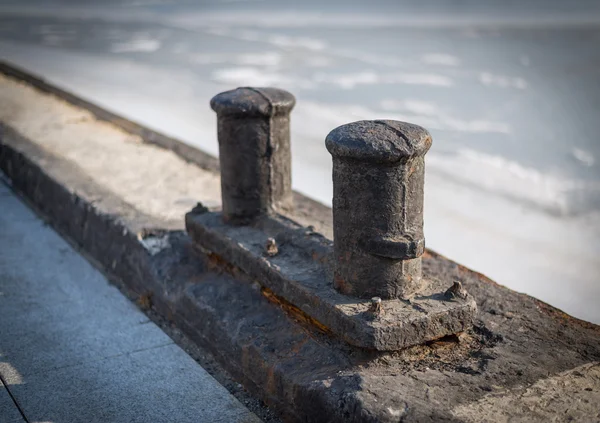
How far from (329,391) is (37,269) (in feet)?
8.14

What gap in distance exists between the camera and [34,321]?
12.9 feet

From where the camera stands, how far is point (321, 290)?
3.26 m

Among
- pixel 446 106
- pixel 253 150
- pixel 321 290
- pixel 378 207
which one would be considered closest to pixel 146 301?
pixel 253 150

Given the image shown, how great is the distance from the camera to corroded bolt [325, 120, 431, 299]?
2.99 meters

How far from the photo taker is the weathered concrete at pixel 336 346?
9.11 ft

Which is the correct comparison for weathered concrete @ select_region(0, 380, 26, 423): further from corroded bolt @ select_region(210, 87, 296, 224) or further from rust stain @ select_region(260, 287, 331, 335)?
corroded bolt @ select_region(210, 87, 296, 224)

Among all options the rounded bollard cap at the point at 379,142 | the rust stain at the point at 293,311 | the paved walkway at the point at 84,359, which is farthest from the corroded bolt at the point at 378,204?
the paved walkway at the point at 84,359

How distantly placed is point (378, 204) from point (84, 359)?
1632 millimetres

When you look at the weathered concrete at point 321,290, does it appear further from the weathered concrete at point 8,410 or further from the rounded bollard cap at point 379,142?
the weathered concrete at point 8,410

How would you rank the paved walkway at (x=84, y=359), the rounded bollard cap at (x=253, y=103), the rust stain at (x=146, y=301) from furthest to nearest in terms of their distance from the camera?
the rust stain at (x=146, y=301) < the rounded bollard cap at (x=253, y=103) < the paved walkway at (x=84, y=359)

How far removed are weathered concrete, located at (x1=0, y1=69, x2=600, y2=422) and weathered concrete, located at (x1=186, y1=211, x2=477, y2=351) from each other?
94 millimetres

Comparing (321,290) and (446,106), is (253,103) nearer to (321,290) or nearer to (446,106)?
(321,290)

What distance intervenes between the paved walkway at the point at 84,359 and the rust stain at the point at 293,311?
1.52 feet

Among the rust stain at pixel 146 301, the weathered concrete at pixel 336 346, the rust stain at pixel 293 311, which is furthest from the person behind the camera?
the rust stain at pixel 146 301
